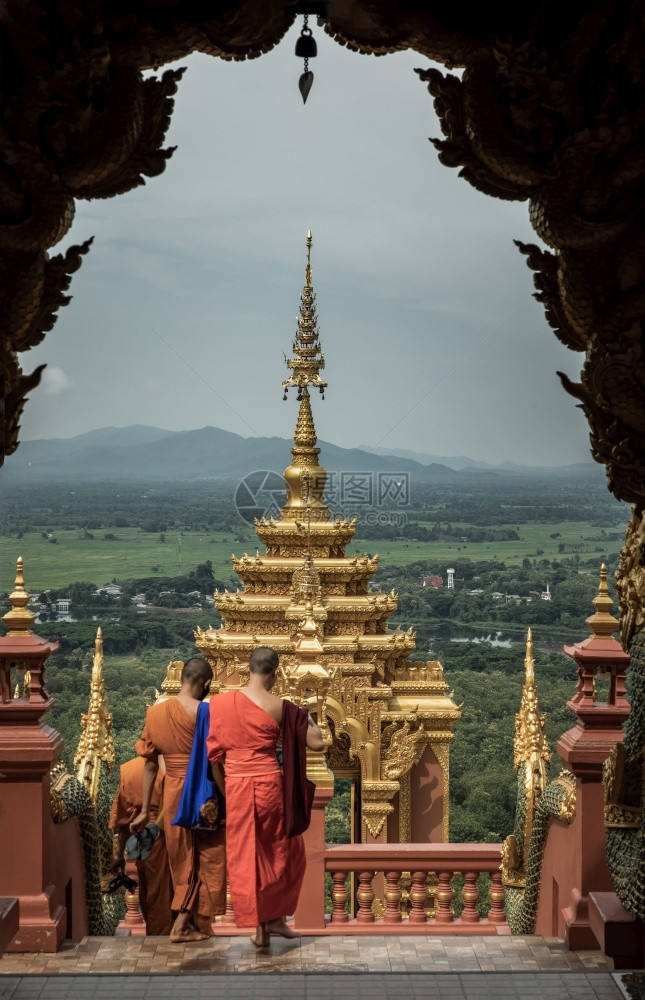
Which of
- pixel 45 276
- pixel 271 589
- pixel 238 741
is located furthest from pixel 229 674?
pixel 45 276

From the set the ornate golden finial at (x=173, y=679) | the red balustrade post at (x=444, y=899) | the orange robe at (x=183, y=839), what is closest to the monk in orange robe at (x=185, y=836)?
the orange robe at (x=183, y=839)

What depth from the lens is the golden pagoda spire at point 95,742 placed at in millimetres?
9789

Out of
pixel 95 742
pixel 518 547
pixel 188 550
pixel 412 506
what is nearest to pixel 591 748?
pixel 95 742

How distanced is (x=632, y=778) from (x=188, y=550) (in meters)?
28.9

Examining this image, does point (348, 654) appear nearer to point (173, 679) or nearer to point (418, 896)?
point (173, 679)

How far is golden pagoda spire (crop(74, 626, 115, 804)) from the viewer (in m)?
9.79

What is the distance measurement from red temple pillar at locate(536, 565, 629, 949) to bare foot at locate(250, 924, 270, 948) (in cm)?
144

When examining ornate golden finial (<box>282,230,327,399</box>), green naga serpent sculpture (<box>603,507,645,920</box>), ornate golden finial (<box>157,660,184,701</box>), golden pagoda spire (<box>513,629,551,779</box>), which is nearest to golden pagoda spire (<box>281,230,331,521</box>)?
ornate golden finial (<box>282,230,327,399</box>)

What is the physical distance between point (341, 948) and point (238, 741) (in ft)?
3.44

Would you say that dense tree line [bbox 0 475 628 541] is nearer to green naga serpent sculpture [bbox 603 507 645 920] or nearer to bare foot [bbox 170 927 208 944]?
bare foot [bbox 170 927 208 944]

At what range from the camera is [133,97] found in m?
5.16

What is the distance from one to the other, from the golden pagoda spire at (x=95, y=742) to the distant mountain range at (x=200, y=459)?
19.1m

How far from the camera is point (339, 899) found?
26.0 ft
